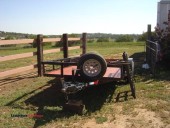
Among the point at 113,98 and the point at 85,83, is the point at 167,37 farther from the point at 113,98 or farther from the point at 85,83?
the point at 85,83

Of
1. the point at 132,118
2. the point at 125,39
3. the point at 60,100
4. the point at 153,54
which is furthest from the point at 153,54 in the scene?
the point at 125,39

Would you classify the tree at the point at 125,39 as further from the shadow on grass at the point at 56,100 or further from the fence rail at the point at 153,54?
the shadow on grass at the point at 56,100

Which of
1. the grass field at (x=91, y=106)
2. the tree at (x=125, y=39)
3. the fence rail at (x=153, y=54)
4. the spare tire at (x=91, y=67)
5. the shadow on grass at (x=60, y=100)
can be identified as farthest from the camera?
the tree at (x=125, y=39)

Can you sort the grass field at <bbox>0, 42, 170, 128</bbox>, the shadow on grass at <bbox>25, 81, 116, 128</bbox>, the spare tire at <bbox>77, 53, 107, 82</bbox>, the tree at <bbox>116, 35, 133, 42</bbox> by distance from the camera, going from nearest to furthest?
the grass field at <bbox>0, 42, 170, 128</bbox> → the shadow on grass at <bbox>25, 81, 116, 128</bbox> → the spare tire at <bbox>77, 53, 107, 82</bbox> → the tree at <bbox>116, 35, 133, 42</bbox>

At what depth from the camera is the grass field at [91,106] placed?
5.86 metres

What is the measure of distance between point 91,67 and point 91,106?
2.90 ft

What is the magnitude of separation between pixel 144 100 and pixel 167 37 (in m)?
5.37

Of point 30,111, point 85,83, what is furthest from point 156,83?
point 30,111

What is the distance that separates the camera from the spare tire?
6.77 meters

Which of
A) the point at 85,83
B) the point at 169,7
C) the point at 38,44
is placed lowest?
the point at 85,83

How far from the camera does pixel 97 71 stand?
6.84 metres

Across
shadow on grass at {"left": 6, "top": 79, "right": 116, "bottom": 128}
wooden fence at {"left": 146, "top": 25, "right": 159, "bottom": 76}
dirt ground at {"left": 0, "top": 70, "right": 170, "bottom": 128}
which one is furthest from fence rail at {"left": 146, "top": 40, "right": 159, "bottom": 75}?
dirt ground at {"left": 0, "top": 70, "right": 170, "bottom": 128}

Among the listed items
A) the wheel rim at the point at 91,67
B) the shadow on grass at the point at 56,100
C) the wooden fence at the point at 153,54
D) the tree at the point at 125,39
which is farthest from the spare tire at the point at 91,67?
the tree at the point at 125,39

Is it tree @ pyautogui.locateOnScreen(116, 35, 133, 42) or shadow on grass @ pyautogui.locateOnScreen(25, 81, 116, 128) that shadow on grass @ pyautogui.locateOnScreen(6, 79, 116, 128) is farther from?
tree @ pyautogui.locateOnScreen(116, 35, 133, 42)
